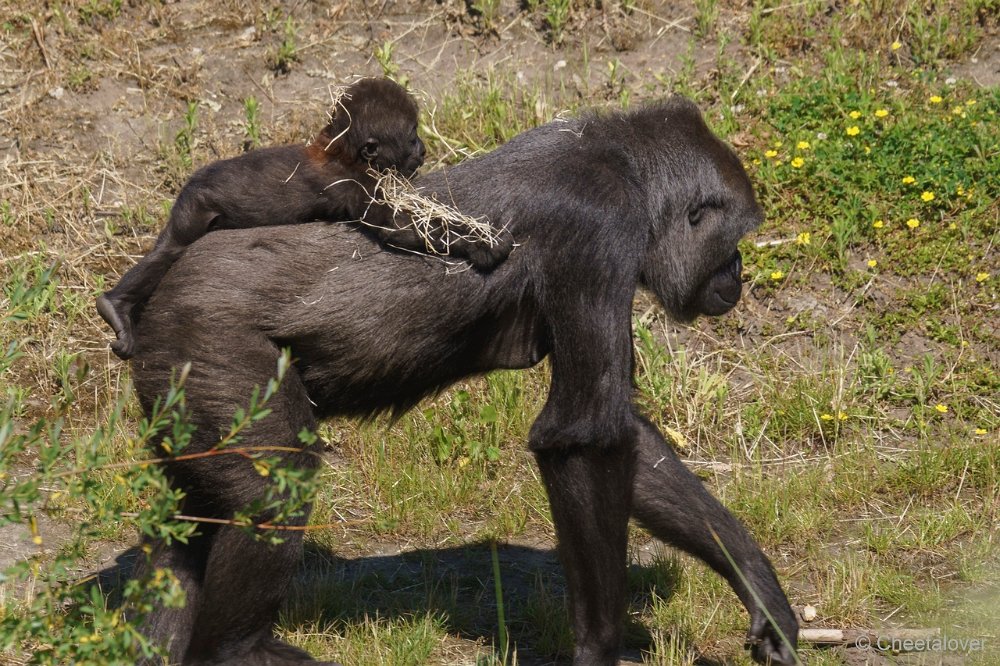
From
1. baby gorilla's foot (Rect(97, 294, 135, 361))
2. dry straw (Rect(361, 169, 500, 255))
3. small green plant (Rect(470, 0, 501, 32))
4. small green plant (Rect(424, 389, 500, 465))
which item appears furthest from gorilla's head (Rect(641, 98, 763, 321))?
small green plant (Rect(470, 0, 501, 32))

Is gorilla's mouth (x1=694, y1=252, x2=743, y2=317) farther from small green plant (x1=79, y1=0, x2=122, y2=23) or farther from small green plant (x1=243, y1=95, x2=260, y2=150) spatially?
small green plant (x1=79, y1=0, x2=122, y2=23)

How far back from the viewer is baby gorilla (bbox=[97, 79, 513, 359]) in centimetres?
444

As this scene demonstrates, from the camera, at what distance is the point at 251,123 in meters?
7.93

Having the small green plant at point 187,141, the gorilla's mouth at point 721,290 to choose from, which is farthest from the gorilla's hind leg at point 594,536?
the small green plant at point 187,141

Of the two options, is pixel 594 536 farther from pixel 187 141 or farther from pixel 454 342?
pixel 187 141

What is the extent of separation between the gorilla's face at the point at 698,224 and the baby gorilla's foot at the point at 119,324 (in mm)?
2042

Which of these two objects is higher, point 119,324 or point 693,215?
point 693,215

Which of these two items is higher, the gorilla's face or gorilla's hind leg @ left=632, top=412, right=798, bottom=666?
the gorilla's face

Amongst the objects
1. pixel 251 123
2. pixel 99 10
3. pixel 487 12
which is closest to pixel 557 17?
pixel 487 12

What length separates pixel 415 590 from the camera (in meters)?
5.52

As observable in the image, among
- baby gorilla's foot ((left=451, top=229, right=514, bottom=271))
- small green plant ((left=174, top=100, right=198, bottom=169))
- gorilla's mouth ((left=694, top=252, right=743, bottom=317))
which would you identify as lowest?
small green plant ((left=174, top=100, right=198, bottom=169))

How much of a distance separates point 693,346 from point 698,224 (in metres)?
2.26

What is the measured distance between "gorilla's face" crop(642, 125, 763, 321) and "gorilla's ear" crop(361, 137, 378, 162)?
3.80 ft

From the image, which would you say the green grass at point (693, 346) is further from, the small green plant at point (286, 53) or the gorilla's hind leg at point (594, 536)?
the gorilla's hind leg at point (594, 536)
